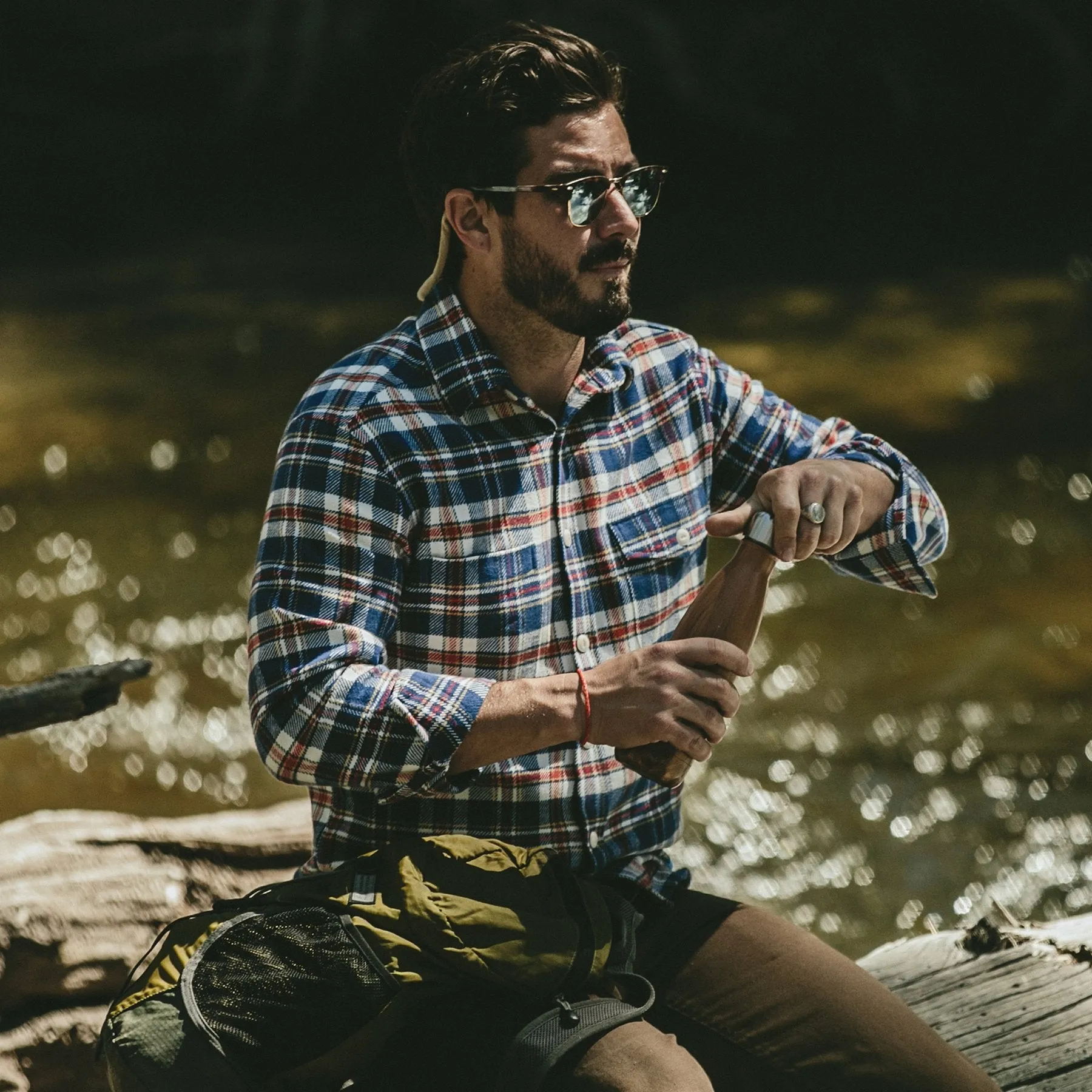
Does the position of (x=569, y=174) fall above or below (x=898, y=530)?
above

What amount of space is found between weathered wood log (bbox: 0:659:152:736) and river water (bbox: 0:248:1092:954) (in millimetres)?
2914

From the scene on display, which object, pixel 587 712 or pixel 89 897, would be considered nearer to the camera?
pixel 587 712

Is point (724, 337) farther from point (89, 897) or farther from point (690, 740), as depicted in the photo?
point (690, 740)

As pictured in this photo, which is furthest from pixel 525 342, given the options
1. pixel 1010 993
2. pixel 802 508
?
pixel 1010 993

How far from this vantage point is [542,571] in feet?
7.09

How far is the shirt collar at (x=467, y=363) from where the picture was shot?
2168mm

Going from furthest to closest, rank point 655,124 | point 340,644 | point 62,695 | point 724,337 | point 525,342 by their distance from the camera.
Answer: point 655,124, point 724,337, point 525,342, point 340,644, point 62,695

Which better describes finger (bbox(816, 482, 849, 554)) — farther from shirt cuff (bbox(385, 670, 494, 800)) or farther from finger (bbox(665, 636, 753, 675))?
shirt cuff (bbox(385, 670, 494, 800))

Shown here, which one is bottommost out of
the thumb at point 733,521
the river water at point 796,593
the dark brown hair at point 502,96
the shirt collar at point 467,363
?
the river water at point 796,593

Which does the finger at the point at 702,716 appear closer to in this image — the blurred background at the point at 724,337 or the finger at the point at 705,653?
the finger at the point at 705,653

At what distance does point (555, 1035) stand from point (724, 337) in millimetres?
6544

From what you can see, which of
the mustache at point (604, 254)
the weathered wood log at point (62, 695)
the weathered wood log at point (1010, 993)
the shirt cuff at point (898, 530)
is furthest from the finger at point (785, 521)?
the weathered wood log at point (1010, 993)

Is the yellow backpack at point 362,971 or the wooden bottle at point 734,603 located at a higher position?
the wooden bottle at point 734,603

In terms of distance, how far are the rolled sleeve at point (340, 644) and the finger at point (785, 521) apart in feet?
1.45
